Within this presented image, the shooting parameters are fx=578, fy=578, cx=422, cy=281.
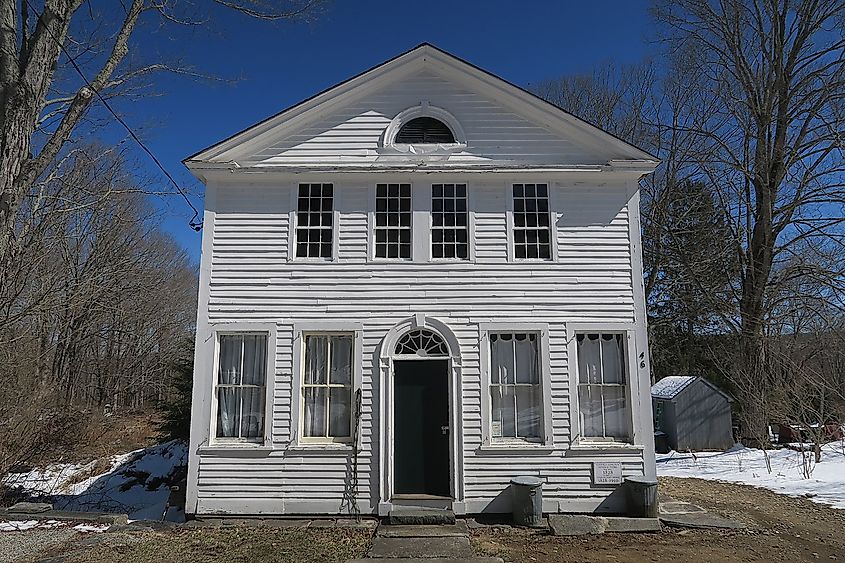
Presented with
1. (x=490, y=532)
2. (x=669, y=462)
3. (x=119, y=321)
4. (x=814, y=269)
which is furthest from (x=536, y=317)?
(x=119, y=321)

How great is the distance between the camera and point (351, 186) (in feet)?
31.6

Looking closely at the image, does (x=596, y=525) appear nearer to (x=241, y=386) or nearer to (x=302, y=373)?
(x=302, y=373)

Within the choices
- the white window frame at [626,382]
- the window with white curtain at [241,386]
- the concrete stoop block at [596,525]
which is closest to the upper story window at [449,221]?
the white window frame at [626,382]

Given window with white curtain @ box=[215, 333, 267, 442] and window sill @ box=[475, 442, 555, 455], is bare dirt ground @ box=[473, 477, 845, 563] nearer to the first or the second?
window sill @ box=[475, 442, 555, 455]

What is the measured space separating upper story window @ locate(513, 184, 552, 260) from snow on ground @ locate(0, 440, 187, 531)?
7.91m

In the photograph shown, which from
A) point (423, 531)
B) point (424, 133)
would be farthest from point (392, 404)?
point (424, 133)

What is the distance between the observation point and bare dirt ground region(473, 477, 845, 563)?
7156mm

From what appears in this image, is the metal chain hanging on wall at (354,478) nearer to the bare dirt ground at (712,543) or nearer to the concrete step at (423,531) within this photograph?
the concrete step at (423,531)

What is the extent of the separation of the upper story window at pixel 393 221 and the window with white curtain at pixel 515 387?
81.7 inches

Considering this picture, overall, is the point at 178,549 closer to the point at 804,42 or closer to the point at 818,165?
the point at 818,165

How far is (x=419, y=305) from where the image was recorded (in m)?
9.27

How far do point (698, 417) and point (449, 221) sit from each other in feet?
39.1

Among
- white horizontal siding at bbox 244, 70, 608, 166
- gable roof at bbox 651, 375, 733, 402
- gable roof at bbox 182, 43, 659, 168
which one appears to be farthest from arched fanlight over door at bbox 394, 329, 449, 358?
gable roof at bbox 651, 375, 733, 402

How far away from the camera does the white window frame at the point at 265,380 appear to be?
29.3ft
